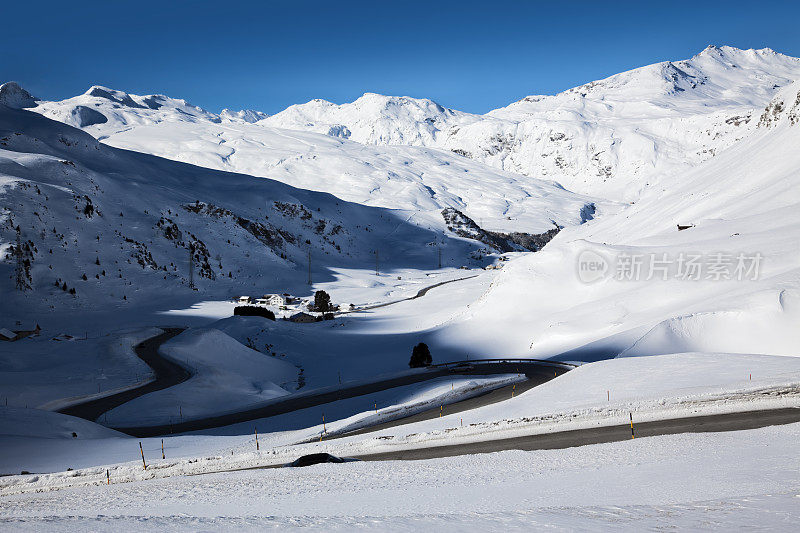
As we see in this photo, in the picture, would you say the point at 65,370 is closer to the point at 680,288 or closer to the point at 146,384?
the point at 146,384

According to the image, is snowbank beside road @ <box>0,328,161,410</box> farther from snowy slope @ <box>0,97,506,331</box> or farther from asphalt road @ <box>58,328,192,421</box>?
snowy slope @ <box>0,97,506,331</box>

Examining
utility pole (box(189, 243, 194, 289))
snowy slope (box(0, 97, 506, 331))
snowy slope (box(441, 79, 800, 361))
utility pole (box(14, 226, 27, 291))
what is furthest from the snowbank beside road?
utility pole (box(189, 243, 194, 289))

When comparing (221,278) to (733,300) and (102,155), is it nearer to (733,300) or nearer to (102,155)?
(102,155)

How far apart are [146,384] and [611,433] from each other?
37.4 meters

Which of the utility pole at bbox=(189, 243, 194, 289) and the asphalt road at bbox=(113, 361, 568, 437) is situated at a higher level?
the utility pole at bbox=(189, 243, 194, 289)

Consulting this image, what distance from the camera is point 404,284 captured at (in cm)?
12588

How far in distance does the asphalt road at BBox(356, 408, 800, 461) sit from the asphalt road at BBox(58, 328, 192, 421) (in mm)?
26432

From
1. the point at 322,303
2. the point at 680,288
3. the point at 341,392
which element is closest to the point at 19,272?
the point at 322,303

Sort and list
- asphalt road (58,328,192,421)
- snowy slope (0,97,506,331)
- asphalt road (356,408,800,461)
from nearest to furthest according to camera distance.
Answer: asphalt road (356,408,800,461) < asphalt road (58,328,192,421) < snowy slope (0,97,506,331)

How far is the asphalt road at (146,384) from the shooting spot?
3977 cm

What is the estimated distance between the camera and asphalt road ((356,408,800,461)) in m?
19.0

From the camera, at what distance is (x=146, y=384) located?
151 feet

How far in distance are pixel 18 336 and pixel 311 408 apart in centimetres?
4525

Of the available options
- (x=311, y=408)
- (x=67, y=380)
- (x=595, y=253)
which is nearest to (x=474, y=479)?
(x=311, y=408)
